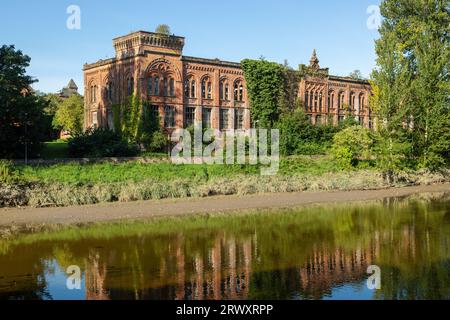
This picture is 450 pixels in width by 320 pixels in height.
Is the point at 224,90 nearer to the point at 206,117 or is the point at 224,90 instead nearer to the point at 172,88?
the point at 206,117

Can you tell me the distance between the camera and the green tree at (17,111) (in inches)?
1335

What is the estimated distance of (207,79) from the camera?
50156 mm

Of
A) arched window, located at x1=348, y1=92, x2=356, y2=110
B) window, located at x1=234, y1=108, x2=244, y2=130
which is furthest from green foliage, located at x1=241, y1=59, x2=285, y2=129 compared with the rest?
arched window, located at x1=348, y1=92, x2=356, y2=110

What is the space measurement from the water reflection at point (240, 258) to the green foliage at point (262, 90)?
2847 centimetres

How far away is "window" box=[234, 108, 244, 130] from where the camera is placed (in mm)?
52506

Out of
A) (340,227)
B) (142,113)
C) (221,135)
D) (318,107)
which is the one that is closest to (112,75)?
(142,113)

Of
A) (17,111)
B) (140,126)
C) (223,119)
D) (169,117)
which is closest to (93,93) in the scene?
(169,117)

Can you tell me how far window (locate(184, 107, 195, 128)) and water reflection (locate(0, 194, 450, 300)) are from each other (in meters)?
25.6

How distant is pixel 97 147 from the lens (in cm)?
3816

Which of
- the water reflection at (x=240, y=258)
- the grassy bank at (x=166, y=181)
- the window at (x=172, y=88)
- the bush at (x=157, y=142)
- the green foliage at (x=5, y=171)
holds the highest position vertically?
the window at (x=172, y=88)

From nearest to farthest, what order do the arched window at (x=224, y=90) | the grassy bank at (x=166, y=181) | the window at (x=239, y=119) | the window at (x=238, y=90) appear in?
1. the grassy bank at (x=166, y=181)
2. the arched window at (x=224, y=90)
3. the window at (x=238, y=90)
4. the window at (x=239, y=119)

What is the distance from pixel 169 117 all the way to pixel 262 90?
1004 cm

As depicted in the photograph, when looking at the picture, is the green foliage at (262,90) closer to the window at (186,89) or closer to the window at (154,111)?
the window at (186,89)

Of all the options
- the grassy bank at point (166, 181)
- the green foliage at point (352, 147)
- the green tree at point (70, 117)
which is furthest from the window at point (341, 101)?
the green tree at point (70, 117)
